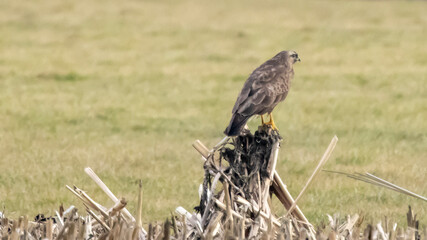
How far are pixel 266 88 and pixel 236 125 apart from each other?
107 cm

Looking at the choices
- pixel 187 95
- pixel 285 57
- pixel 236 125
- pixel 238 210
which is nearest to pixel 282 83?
pixel 285 57

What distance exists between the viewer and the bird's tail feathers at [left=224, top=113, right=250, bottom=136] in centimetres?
508

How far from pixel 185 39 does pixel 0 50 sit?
17.9 ft

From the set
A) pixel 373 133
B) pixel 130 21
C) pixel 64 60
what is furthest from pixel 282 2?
pixel 373 133

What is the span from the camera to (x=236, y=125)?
17.1 feet

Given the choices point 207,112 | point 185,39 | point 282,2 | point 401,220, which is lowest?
point 401,220

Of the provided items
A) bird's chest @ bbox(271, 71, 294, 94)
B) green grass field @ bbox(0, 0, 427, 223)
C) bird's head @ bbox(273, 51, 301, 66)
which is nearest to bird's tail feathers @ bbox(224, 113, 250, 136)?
bird's chest @ bbox(271, 71, 294, 94)

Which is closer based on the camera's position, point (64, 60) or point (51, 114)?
point (51, 114)

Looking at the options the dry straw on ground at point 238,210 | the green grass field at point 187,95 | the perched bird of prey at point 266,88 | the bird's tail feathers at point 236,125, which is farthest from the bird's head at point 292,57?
the green grass field at point 187,95

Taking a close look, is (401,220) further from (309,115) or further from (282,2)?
(282,2)

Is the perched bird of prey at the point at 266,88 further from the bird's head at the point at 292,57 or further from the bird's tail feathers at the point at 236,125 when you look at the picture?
the bird's tail feathers at the point at 236,125

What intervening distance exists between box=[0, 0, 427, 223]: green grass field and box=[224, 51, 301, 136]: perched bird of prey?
6.68ft

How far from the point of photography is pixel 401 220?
8.16 metres

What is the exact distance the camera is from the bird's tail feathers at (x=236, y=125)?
5076 mm
